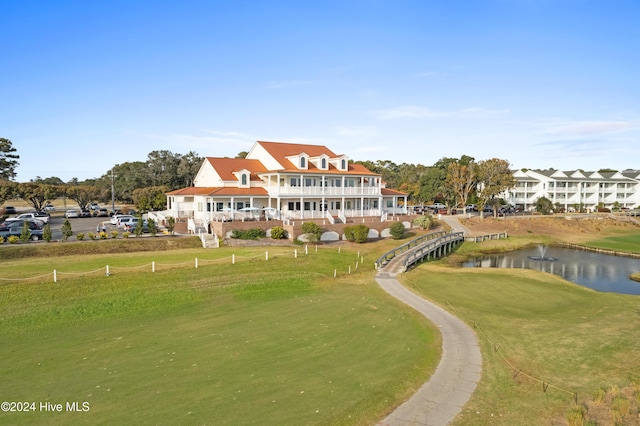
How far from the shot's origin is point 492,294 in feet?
88.3

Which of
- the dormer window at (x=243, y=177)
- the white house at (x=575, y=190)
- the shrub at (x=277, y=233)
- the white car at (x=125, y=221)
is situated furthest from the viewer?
the white house at (x=575, y=190)

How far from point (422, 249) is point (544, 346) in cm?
2513

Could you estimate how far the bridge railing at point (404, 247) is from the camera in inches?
1353

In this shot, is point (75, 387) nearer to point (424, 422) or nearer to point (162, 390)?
point (162, 390)

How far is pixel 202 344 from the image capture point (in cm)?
1694

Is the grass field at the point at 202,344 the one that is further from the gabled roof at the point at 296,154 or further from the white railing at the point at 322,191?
the gabled roof at the point at 296,154

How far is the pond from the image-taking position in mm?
34875

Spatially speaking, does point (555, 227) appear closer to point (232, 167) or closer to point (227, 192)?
point (232, 167)

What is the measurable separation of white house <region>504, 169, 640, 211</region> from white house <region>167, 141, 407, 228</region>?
53.3 meters

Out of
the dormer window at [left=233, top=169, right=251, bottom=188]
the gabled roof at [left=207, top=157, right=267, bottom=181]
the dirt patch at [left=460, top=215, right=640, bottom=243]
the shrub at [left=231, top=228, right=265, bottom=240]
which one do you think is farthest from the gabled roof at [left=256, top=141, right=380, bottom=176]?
the dirt patch at [left=460, top=215, right=640, bottom=243]

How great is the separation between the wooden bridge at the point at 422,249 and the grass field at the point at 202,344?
690 centimetres

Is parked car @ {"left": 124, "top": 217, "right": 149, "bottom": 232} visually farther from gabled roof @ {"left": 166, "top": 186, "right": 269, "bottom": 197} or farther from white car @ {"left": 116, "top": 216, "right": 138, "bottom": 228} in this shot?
gabled roof @ {"left": 166, "top": 186, "right": 269, "bottom": 197}

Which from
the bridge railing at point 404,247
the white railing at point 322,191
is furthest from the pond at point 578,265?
the white railing at point 322,191

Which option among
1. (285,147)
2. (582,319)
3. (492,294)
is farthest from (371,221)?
(582,319)
